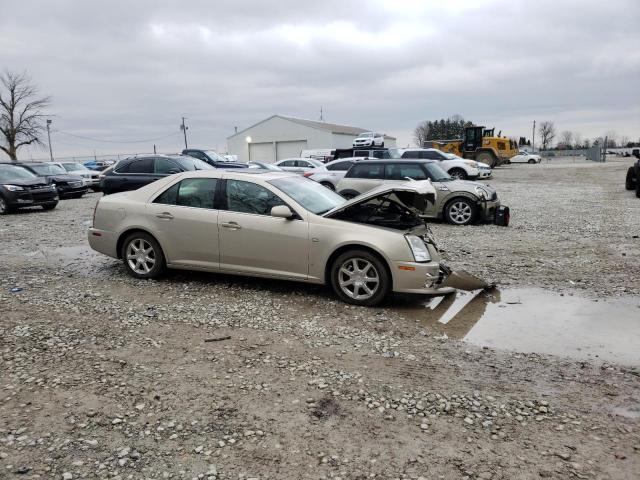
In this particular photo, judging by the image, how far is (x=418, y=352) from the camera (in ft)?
14.1

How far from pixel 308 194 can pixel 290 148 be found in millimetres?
50752

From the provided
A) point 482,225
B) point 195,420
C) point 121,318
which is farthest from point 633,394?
point 482,225

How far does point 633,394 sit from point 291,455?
2562mm

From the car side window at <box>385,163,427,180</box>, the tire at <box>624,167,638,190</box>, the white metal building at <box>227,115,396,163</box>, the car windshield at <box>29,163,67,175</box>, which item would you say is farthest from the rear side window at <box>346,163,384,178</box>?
the white metal building at <box>227,115,396,163</box>

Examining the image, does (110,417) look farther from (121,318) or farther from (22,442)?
(121,318)

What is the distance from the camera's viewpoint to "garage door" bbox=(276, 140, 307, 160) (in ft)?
182

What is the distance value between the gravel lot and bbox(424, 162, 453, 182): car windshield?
582 cm

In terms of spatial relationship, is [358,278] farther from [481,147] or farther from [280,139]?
[280,139]

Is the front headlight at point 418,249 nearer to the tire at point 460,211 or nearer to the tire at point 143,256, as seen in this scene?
the tire at point 143,256

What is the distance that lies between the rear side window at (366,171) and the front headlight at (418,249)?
23.4 ft

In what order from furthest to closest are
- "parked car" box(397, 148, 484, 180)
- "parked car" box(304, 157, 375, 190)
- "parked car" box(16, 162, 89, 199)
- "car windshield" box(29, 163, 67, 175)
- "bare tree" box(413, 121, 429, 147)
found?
"bare tree" box(413, 121, 429, 147)
"parked car" box(397, 148, 484, 180)
"car windshield" box(29, 163, 67, 175)
"parked car" box(16, 162, 89, 199)
"parked car" box(304, 157, 375, 190)

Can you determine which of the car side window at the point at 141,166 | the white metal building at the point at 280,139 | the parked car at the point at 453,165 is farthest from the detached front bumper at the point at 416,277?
the white metal building at the point at 280,139

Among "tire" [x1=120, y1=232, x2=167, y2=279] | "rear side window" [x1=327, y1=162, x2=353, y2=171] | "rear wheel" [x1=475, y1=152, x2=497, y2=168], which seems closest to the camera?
"tire" [x1=120, y1=232, x2=167, y2=279]

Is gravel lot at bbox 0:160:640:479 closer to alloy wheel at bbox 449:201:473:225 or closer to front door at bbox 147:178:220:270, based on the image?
front door at bbox 147:178:220:270
